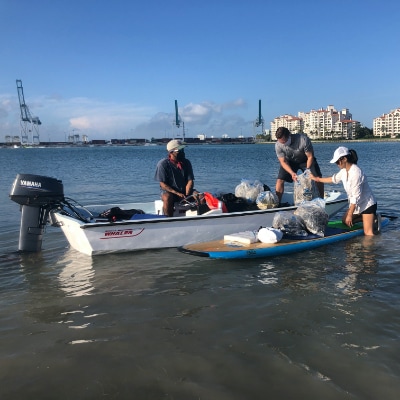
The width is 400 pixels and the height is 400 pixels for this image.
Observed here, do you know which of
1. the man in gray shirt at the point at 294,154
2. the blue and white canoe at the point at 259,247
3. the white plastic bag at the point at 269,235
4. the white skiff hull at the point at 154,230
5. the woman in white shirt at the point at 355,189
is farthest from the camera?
the man in gray shirt at the point at 294,154

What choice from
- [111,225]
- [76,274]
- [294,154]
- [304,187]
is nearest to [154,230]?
[111,225]

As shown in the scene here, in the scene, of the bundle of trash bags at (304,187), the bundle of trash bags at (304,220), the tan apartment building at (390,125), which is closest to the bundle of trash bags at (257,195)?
the bundle of trash bags at (304,220)

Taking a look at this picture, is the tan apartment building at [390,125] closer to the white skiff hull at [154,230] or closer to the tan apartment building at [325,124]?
the tan apartment building at [325,124]

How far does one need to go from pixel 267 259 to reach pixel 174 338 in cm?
296

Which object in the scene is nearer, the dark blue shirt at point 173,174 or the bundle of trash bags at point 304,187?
the dark blue shirt at point 173,174

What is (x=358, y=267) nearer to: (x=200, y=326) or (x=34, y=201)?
(x=200, y=326)

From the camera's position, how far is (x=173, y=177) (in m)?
7.89

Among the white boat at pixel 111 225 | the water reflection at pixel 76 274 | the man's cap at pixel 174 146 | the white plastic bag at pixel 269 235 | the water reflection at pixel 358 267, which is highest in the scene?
the man's cap at pixel 174 146

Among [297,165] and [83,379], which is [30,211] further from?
[297,165]

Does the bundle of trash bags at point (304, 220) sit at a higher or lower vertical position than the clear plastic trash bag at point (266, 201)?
lower

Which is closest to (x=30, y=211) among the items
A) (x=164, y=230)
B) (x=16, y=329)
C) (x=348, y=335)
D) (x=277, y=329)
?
(x=164, y=230)

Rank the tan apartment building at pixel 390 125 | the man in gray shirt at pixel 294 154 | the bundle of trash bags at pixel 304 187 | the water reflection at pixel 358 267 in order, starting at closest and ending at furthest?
the water reflection at pixel 358 267
the bundle of trash bags at pixel 304 187
the man in gray shirt at pixel 294 154
the tan apartment building at pixel 390 125

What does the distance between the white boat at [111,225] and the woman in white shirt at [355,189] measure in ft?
4.25

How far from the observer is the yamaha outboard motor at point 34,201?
6.55m
